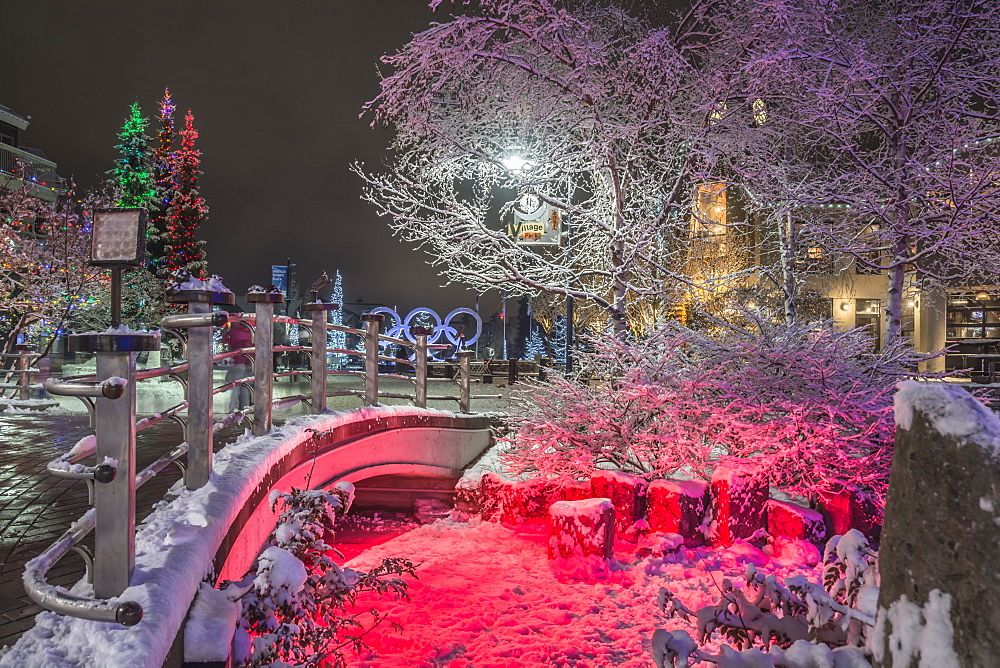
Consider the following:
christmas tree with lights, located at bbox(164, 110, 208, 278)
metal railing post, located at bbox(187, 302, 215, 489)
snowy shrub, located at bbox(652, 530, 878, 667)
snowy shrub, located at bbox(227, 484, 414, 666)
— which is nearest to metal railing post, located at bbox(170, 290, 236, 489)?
metal railing post, located at bbox(187, 302, 215, 489)

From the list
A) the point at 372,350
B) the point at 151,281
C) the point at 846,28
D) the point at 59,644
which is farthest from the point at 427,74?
the point at 151,281

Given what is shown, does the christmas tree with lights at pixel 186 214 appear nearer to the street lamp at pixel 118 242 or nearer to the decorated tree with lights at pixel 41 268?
the decorated tree with lights at pixel 41 268

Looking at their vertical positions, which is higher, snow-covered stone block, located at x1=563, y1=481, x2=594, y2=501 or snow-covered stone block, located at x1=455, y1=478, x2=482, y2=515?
snow-covered stone block, located at x1=563, y1=481, x2=594, y2=501

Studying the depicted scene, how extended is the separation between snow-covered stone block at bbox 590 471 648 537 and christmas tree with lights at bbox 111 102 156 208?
31213 mm

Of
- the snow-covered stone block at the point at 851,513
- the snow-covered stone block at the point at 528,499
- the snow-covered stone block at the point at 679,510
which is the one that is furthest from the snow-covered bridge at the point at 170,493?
the snow-covered stone block at the point at 851,513

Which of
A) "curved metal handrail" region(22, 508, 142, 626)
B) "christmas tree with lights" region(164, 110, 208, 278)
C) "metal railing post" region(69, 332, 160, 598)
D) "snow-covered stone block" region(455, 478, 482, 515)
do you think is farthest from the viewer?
"christmas tree with lights" region(164, 110, 208, 278)

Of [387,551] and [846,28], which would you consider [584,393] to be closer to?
[387,551]

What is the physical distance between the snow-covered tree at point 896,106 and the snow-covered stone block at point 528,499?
487 cm

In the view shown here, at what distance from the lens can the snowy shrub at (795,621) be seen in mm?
2232

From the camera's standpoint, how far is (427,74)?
29.1 feet

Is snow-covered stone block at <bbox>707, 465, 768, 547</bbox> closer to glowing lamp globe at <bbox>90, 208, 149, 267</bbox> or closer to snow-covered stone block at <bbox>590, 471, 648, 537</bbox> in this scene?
snow-covered stone block at <bbox>590, 471, 648, 537</bbox>

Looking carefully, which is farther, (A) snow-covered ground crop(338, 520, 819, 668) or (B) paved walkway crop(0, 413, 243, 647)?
(A) snow-covered ground crop(338, 520, 819, 668)

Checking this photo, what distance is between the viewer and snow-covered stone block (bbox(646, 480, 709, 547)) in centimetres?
675

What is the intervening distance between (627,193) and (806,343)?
3987mm
